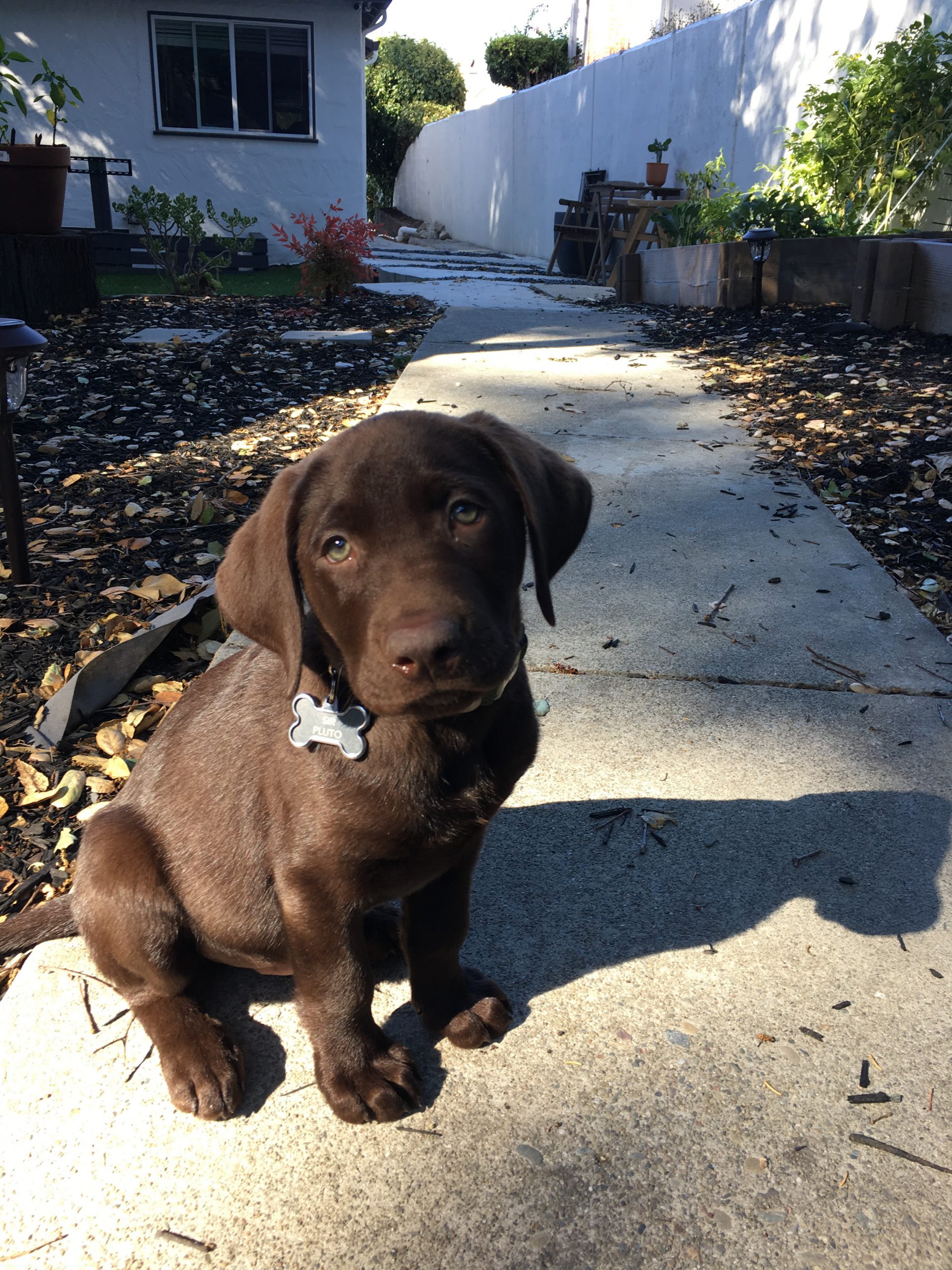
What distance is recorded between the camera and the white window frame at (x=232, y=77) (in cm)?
1488

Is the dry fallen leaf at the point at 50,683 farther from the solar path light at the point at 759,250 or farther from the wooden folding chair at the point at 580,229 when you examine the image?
the wooden folding chair at the point at 580,229

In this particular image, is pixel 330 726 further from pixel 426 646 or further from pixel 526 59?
pixel 526 59

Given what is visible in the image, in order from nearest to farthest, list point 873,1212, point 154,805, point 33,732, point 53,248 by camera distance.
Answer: point 873,1212 < point 154,805 < point 33,732 < point 53,248

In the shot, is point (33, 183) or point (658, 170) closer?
point (33, 183)

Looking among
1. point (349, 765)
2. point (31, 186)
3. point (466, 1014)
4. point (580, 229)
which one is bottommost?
point (466, 1014)

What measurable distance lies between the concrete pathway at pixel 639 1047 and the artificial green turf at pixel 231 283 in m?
10.1

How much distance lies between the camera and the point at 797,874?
2516 millimetres

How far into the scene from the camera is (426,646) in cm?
154

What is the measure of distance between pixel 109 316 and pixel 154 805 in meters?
8.58

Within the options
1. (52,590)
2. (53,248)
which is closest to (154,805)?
(52,590)

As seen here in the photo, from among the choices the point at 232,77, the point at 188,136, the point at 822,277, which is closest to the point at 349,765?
the point at 822,277

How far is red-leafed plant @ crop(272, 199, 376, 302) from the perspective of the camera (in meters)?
10.5

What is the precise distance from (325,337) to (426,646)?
800 centimetres

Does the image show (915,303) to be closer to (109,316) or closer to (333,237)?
(333,237)
